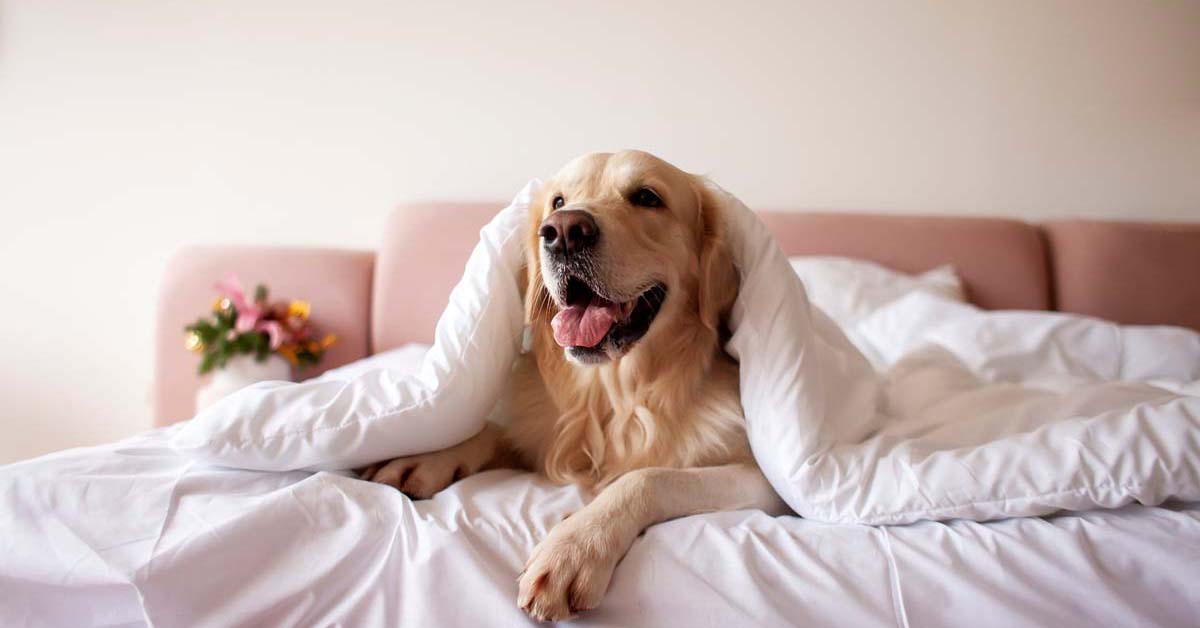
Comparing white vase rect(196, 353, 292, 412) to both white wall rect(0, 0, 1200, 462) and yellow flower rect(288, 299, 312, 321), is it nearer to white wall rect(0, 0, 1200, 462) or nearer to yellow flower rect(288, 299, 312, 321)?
yellow flower rect(288, 299, 312, 321)

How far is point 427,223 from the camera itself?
2555mm

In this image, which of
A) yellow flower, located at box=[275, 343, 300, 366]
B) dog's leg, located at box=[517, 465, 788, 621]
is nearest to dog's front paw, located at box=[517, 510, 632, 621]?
dog's leg, located at box=[517, 465, 788, 621]

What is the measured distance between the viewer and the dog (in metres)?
1.15

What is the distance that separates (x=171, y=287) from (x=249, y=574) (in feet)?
6.97

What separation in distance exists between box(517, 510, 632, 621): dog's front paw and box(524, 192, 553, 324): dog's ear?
1.66ft

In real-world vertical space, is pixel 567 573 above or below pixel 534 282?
below

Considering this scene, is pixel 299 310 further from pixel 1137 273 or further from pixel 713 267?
pixel 1137 273

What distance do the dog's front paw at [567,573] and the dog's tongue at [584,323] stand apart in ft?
1.18

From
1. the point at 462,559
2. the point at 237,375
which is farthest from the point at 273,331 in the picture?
the point at 462,559

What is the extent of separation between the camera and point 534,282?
130 cm

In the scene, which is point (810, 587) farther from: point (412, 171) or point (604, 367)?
point (412, 171)

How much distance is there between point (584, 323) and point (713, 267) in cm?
31

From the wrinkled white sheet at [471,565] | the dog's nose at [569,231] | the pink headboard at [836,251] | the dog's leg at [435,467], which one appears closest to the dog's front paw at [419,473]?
the dog's leg at [435,467]

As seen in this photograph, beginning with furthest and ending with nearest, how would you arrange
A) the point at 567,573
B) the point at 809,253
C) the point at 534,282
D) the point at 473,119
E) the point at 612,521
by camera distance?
the point at 473,119 < the point at 809,253 < the point at 534,282 < the point at 612,521 < the point at 567,573
